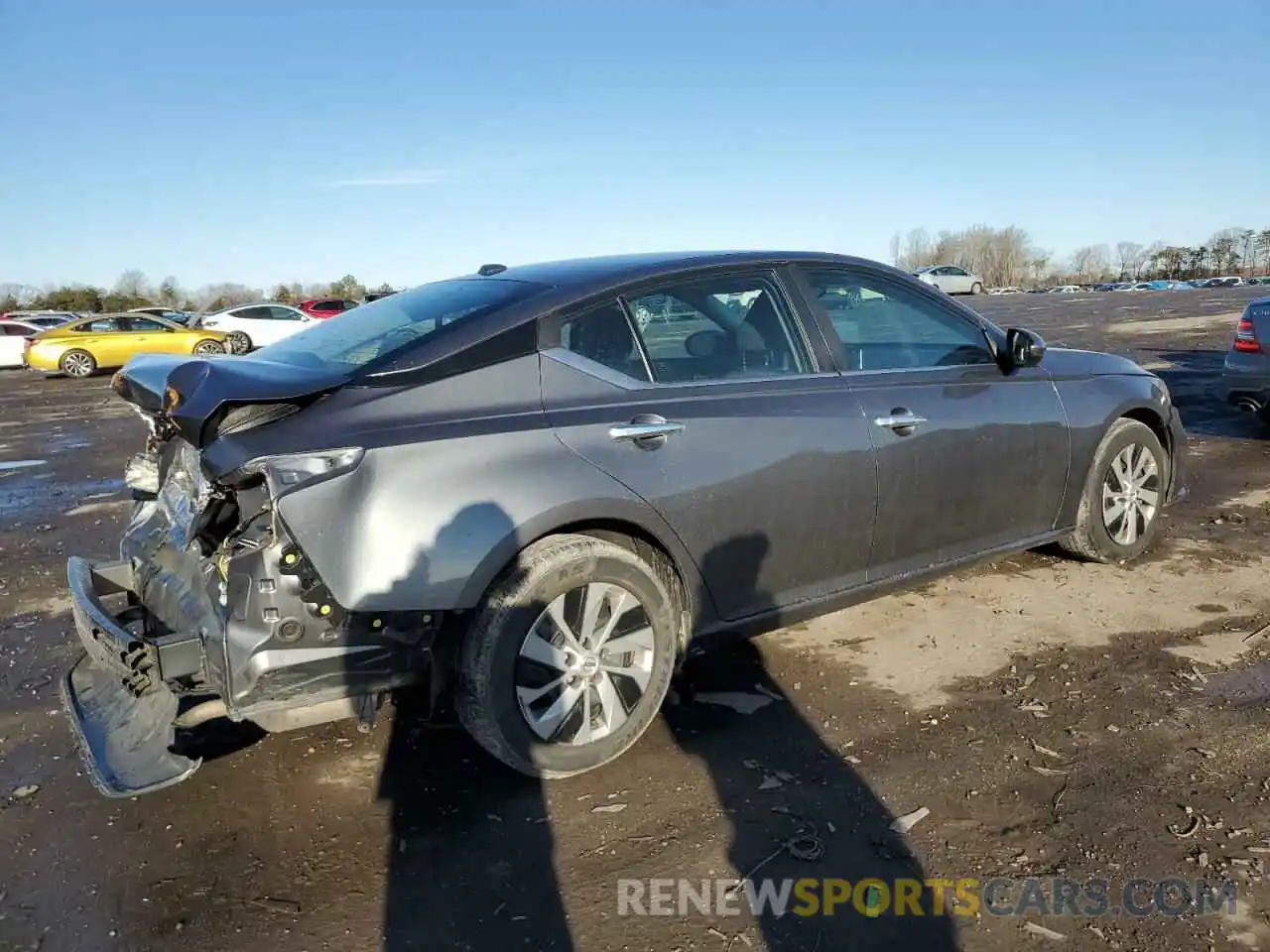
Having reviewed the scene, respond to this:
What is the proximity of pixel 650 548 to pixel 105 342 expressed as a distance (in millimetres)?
23029

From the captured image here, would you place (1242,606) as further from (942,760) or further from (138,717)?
(138,717)

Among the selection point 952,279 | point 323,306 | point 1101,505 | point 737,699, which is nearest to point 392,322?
point 737,699

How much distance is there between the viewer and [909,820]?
2756 millimetres

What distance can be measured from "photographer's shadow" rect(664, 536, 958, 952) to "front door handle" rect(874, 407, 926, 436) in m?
0.74

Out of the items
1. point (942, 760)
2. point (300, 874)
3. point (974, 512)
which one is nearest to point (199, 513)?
point (300, 874)

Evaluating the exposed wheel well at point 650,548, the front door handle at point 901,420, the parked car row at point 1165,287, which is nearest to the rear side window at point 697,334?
the front door handle at point 901,420

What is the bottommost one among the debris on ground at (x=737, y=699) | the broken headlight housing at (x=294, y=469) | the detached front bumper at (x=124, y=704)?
the debris on ground at (x=737, y=699)

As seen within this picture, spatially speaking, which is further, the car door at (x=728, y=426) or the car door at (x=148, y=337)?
the car door at (x=148, y=337)

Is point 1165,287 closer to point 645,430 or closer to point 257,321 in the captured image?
point 257,321

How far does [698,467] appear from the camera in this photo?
3.17 meters

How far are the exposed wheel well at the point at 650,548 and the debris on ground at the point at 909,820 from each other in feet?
3.07

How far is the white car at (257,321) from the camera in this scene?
25.6m

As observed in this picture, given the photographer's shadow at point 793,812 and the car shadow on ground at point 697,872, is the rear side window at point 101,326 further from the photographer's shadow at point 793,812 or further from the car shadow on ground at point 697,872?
the photographer's shadow at point 793,812

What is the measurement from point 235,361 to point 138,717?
1.18m
